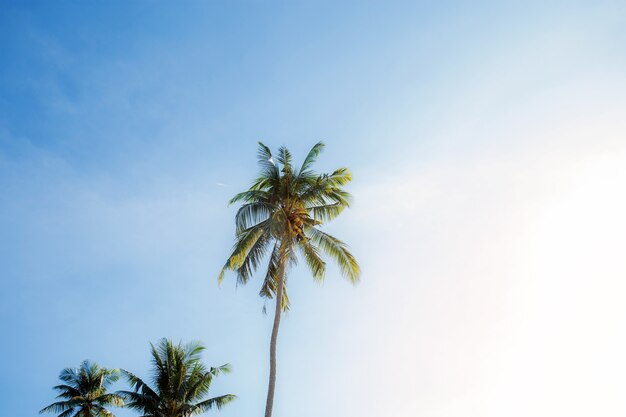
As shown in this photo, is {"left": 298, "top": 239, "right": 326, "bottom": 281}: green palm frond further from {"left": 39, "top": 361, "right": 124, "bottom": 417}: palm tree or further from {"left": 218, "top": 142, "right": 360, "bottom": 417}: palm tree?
{"left": 39, "top": 361, "right": 124, "bottom": 417}: palm tree

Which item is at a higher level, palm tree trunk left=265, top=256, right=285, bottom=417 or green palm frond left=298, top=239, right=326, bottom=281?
green palm frond left=298, top=239, right=326, bottom=281

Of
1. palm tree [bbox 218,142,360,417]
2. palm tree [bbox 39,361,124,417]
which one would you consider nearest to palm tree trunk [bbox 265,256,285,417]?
palm tree [bbox 218,142,360,417]

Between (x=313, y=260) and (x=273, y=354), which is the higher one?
(x=313, y=260)

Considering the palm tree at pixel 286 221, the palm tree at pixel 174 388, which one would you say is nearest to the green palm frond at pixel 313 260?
the palm tree at pixel 286 221

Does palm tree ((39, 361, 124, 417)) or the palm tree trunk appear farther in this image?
palm tree ((39, 361, 124, 417))

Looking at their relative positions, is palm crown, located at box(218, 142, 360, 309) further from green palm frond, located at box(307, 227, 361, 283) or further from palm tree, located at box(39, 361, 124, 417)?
palm tree, located at box(39, 361, 124, 417)

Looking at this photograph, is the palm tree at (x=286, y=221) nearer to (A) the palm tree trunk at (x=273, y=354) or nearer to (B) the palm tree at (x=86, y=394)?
(A) the palm tree trunk at (x=273, y=354)

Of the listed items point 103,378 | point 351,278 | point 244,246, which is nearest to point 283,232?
point 244,246

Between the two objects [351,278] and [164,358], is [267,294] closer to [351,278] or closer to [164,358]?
[351,278]

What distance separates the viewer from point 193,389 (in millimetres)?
26719

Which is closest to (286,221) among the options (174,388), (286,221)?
(286,221)

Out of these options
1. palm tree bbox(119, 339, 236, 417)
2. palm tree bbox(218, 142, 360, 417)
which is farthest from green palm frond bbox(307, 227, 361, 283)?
palm tree bbox(119, 339, 236, 417)

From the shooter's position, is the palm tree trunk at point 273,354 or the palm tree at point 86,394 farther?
the palm tree at point 86,394

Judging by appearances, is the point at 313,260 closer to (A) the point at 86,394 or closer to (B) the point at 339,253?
(B) the point at 339,253
